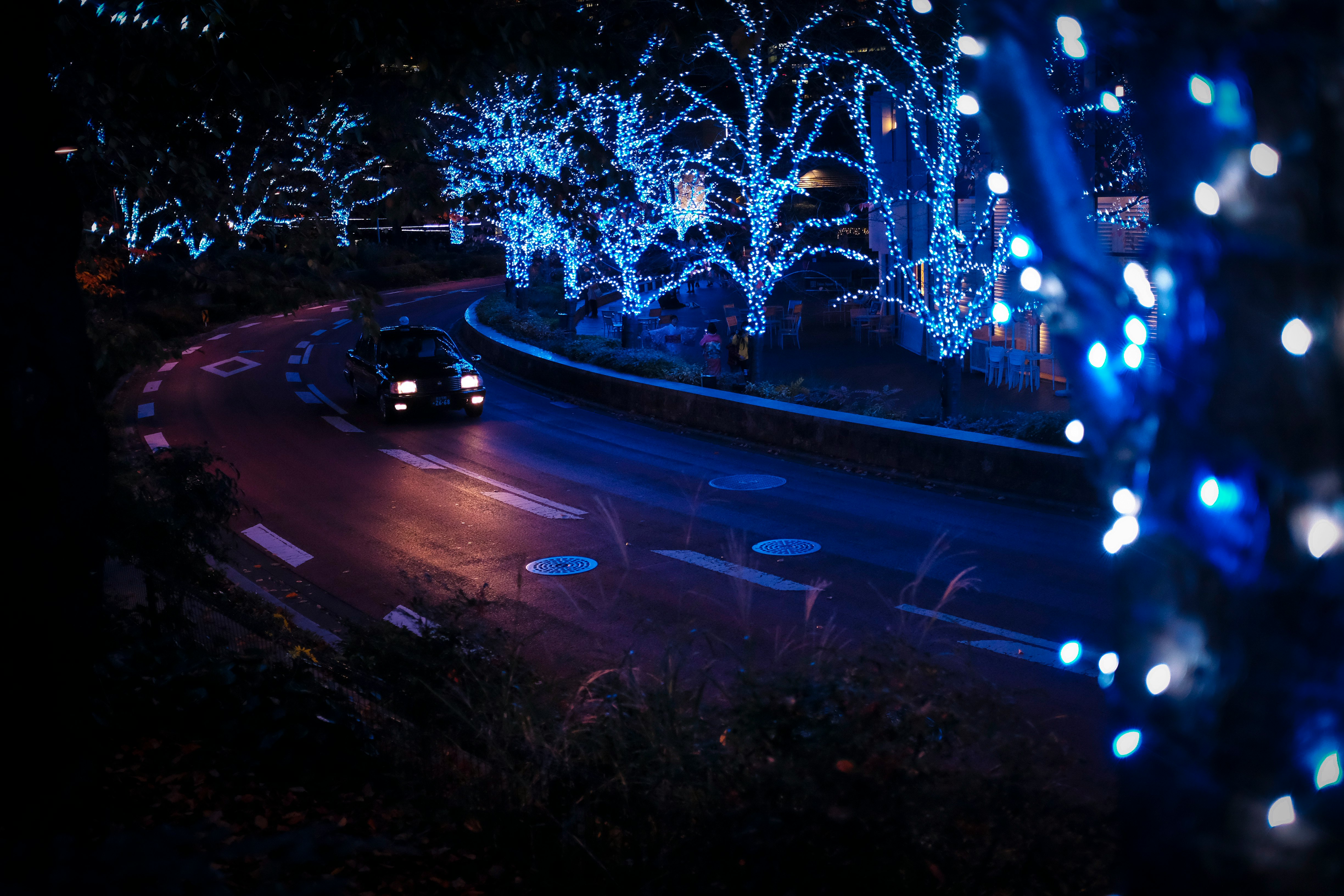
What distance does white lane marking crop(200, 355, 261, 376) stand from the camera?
87.9 feet

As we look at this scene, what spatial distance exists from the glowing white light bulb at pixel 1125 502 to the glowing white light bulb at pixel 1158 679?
1.16 feet

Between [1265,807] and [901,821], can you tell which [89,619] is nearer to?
[901,821]

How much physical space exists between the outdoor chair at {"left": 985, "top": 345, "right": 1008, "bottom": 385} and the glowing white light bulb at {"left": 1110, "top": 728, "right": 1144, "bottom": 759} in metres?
18.3

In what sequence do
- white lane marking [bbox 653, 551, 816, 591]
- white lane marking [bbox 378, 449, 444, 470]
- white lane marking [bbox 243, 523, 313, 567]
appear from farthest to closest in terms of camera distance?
white lane marking [bbox 378, 449, 444, 470]
white lane marking [bbox 243, 523, 313, 567]
white lane marking [bbox 653, 551, 816, 591]

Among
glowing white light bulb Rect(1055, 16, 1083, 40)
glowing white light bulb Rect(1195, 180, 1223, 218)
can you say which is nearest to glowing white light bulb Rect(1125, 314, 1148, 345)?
glowing white light bulb Rect(1195, 180, 1223, 218)

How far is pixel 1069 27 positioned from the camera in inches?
95.1

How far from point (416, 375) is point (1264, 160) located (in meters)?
17.6

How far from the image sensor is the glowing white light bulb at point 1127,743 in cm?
260

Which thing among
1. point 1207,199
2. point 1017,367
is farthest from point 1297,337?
point 1017,367

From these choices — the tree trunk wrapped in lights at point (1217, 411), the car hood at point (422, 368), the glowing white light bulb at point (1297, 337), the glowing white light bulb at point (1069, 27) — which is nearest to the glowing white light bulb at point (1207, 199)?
the tree trunk wrapped in lights at point (1217, 411)

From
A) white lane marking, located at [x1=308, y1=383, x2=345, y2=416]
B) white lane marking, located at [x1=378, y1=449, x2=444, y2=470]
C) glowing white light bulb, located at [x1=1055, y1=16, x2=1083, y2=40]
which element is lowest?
white lane marking, located at [x1=308, y1=383, x2=345, y2=416]

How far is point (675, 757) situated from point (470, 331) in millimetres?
28081

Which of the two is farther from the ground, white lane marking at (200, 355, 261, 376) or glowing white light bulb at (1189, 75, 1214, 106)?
glowing white light bulb at (1189, 75, 1214, 106)

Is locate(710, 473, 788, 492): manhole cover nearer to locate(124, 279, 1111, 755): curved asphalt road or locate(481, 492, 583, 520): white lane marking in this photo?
locate(124, 279, 1111, 755): curved asphalt road
